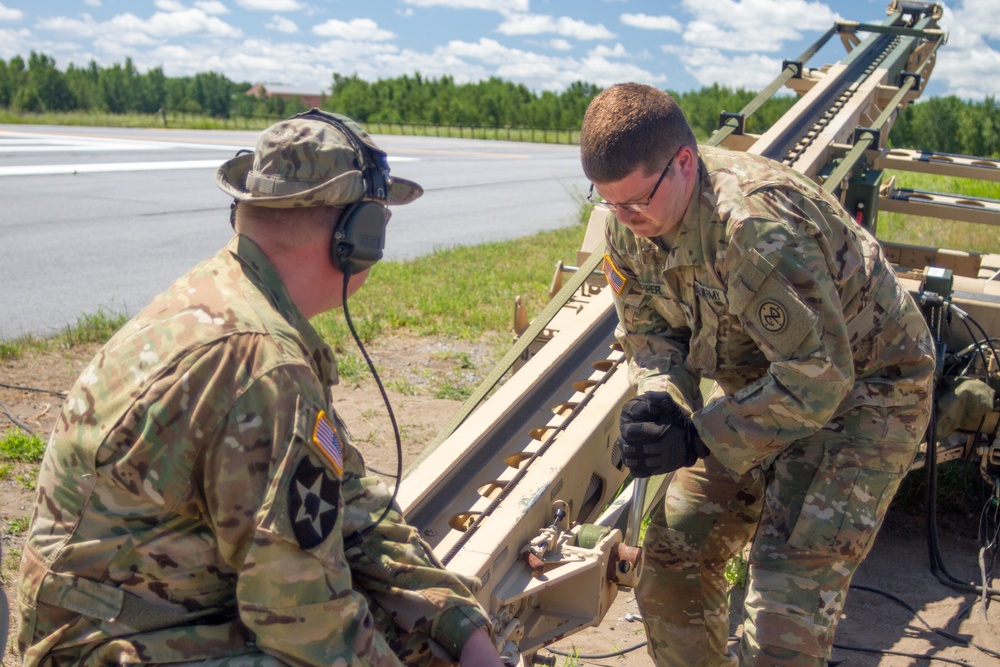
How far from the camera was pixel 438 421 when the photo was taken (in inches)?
215

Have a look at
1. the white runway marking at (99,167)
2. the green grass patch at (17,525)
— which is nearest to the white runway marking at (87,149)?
the white runway marking at (99,167)

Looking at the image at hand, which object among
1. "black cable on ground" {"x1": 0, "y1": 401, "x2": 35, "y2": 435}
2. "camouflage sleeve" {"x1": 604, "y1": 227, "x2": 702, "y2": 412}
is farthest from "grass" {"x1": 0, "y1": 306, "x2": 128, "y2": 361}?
"camouflage sleeve" {"x1": 604, "y1": 227, "x2": 702, "y2": 412}

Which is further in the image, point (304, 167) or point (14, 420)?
point (14, 420)

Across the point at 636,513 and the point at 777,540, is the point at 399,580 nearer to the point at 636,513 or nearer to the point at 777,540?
the point at 636,513

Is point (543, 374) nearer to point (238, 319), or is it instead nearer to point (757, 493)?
point (757, 493)

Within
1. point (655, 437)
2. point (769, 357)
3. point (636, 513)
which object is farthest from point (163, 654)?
point (769, 357)

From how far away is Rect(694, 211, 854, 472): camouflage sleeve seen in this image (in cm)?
233

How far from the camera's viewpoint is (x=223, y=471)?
1.53m

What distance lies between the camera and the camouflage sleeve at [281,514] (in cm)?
154

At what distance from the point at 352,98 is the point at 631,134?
5476 cm

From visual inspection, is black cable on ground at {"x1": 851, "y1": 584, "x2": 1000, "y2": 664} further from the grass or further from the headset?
the grass

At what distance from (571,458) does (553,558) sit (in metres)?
0.32

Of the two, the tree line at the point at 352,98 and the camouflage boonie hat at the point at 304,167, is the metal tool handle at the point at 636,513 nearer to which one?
the camouflage boonie hat at the point at 304,167

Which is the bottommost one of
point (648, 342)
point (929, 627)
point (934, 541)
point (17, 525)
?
point (929, 627)
